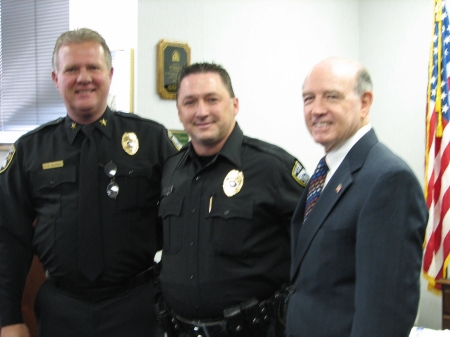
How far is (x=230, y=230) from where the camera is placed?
1661 millimetres

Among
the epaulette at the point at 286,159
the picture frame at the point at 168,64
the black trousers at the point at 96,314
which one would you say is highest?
the picture frame at the point at 168,64

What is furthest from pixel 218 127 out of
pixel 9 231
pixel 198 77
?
pixel 9 231

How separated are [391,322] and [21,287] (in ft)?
4.94

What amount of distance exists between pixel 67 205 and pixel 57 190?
3.0 inches

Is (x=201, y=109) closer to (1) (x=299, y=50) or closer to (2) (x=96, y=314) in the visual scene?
(2) (x=96, y=314)

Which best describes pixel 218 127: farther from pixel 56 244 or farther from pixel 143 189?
pixel 56 244

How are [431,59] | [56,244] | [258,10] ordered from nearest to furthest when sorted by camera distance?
1. [56,244]
2. [431,59]
3. [258,10]

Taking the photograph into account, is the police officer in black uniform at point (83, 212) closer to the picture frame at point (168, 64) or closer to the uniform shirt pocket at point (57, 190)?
the uniform shirt pocket at point (57, 190)

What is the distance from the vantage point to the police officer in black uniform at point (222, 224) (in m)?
1.64

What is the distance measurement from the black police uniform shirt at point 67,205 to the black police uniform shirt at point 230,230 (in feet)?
0.69

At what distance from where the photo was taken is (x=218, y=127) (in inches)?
68.8

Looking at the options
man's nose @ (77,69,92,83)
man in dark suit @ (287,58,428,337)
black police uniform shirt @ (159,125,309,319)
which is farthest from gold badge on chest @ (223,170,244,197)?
man's nose @ (77,69,92,83)

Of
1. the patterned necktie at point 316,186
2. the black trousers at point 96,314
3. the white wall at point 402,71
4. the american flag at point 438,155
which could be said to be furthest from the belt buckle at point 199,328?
the white wall at point 402,71

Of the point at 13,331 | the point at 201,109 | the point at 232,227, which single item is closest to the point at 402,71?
the point at 201,109
